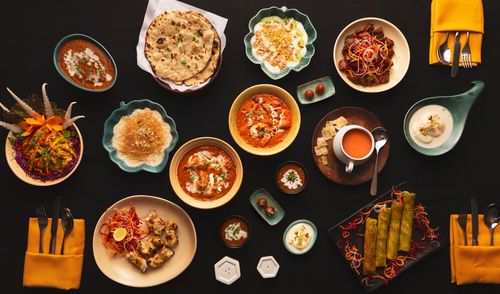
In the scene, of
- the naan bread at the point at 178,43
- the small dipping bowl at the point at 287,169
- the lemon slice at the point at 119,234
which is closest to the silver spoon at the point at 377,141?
the small dipping bowl at the point at 287,169

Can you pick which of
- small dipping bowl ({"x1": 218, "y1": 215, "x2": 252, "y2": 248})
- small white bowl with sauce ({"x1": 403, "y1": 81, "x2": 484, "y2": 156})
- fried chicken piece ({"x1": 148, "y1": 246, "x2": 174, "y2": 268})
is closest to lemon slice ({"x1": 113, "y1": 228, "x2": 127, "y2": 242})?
fried chicken piece ({"x1": 148, "y1": 246, "x2": 174, "y2": 268})

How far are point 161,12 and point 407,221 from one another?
12.3 ft

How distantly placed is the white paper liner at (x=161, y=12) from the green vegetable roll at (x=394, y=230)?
103 inches

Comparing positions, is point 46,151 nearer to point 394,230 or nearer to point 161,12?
point 161,12

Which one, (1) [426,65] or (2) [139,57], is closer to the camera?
(2) [139,57]

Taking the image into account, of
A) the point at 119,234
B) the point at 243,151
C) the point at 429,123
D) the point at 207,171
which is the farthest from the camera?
the point at 243,151

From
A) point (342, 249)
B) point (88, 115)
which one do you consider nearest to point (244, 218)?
point (342, 249)

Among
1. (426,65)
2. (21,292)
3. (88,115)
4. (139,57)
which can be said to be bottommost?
(21,292)

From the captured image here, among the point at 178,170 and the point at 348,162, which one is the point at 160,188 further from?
the point at 348,162

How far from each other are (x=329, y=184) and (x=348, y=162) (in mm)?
449

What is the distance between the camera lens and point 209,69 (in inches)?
156

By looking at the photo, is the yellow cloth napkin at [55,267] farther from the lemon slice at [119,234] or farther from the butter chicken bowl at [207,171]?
the butter chicken bowl at [207,171]

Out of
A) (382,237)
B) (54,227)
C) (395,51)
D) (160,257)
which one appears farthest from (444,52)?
(54,227)

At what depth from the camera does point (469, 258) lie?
13.3 feet
